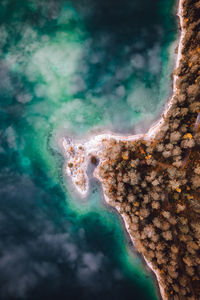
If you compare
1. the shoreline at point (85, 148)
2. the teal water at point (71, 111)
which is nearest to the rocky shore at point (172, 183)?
the shoreline at point (85, 148)

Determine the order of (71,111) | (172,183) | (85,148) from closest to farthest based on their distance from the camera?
(172,183) → (71,111) → (85,148)

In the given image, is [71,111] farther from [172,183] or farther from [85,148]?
[172,183]

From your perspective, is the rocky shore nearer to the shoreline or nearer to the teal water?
the shoreline

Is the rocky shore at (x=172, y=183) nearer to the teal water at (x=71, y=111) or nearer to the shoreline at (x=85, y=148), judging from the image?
the shoreline at (x=85, y=148)

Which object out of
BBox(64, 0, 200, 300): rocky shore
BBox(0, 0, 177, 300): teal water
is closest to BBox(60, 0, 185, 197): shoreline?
BBox(0, 0, 177, 300): teal water

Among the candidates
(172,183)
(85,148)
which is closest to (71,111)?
(85,148)

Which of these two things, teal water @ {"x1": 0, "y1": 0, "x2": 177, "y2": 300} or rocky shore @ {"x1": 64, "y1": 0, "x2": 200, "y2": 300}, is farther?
teal water @ {"x1": 0, "y1": 0, "x2": 177, "y2": 300}

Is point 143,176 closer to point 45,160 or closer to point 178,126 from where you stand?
point 178,126
